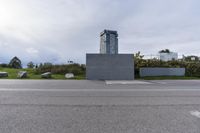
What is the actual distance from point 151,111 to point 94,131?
2.67 meters

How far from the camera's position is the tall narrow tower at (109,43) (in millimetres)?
42162

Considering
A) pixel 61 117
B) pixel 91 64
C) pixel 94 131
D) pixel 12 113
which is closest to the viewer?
pixel 94 131

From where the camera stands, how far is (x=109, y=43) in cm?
4369

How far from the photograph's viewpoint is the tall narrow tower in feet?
138

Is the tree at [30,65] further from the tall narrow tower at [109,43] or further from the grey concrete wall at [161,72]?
the grey concrete wall at [161,72]

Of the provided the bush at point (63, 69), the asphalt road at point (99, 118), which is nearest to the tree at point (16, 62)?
the bush at point (63, 69)

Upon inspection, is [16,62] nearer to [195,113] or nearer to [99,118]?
[99,118]

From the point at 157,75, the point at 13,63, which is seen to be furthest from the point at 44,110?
the point at 13,63

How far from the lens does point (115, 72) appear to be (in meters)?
25.2

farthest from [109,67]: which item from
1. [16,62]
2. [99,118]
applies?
[16,62]

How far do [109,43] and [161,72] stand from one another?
15.5 m

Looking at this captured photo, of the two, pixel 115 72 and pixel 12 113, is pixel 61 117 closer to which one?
pixel 12 113

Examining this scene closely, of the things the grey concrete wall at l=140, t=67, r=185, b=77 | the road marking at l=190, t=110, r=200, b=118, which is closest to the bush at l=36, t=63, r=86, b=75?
the grey concrete wall at l=140, t=67, r=185, b=77

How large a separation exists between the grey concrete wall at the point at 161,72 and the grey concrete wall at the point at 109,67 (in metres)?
4.80
